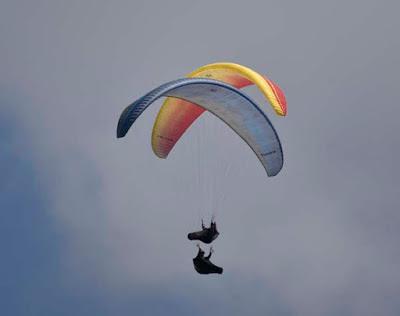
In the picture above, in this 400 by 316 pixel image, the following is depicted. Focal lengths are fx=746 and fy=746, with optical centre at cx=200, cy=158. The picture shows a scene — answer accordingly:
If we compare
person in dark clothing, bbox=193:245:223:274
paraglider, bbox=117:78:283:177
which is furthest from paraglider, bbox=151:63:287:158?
person in dark clothing, bbox=193:245:223:274

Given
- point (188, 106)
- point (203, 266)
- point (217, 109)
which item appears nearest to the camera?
point (203, 266)

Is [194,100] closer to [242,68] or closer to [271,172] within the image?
[242,68]

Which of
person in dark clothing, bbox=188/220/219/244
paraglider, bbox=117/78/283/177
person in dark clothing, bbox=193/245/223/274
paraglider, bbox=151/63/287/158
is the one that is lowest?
person in dark clothing, bbox=193/245/223/274

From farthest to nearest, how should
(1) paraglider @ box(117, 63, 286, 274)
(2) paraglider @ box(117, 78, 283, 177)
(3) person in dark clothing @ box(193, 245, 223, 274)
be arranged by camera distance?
(3) person in dark clothing @ box(193, 245, 223, 274), (1) paraglider @ box(117, 63, 286, 274), (2) paraglider @ box(117, 78, 283, 177)

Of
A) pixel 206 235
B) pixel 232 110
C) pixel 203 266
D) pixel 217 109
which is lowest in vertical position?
pixel 203 266

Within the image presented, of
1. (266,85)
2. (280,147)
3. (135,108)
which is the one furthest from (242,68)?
(135,108)

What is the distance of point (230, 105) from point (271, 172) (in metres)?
4.65

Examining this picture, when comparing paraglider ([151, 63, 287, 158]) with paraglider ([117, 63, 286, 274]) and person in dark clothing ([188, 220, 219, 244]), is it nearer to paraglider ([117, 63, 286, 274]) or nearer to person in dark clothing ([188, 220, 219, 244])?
paraglider ([117, 63, 286, 274])

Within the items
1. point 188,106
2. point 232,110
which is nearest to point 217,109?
point 232,110

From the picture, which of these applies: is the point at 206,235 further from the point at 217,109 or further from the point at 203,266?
the point at 217,109

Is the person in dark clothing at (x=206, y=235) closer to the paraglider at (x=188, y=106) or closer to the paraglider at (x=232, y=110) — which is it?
the paraglider at (x=232, y=110)

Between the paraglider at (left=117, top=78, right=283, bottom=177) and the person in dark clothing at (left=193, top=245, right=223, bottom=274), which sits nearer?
the paraglider at (left=117, top=78, right=283, bottom=177)

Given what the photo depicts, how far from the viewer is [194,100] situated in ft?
122

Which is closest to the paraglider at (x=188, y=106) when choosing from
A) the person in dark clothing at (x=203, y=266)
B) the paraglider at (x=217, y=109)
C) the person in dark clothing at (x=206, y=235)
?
the paraglider at (x=217, y=109)
